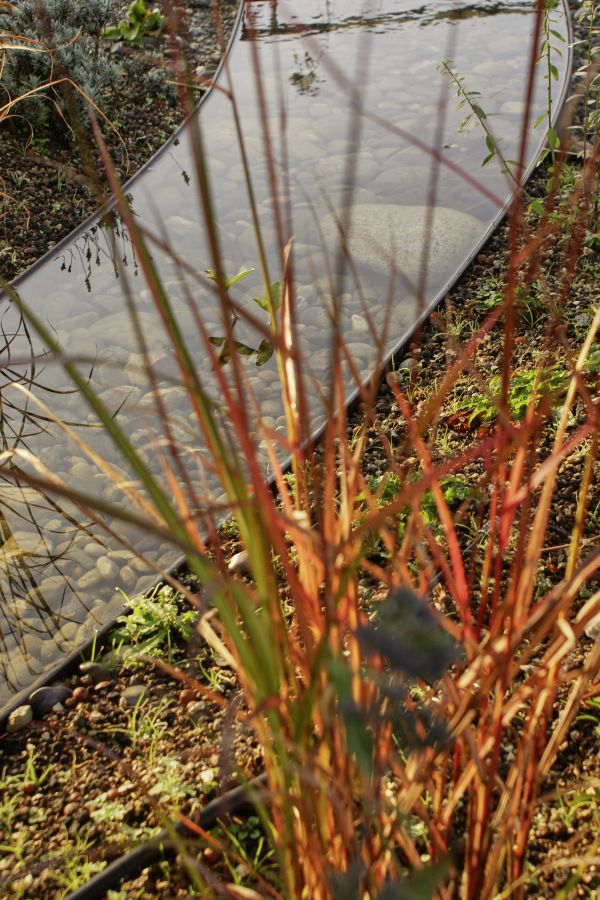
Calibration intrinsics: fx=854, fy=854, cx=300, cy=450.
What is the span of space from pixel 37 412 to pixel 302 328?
89cm

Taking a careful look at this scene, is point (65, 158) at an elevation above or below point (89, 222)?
above

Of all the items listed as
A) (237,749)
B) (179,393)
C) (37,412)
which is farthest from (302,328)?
(237,749)

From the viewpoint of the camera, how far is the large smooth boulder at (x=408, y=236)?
308 cm

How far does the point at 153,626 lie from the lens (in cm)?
177

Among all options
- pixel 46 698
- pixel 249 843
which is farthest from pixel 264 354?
pixel 249 843

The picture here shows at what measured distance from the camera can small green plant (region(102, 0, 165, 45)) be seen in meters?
4.48

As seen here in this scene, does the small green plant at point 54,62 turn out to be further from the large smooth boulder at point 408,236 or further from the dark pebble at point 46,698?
the dark pebble at point 46,698

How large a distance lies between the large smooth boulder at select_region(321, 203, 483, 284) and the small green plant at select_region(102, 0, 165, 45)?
1.93m

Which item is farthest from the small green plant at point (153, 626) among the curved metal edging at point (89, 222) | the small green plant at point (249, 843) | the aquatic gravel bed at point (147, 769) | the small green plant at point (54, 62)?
the small green plant at point (54, 62)

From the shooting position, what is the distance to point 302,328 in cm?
282

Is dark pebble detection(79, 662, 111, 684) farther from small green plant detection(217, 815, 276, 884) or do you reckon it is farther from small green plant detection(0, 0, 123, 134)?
small green plant detection(0, 0, 123, 134)

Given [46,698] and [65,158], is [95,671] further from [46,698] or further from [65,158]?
[65,158]

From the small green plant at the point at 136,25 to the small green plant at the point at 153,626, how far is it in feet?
11.9

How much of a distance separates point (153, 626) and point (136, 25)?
380 cm
